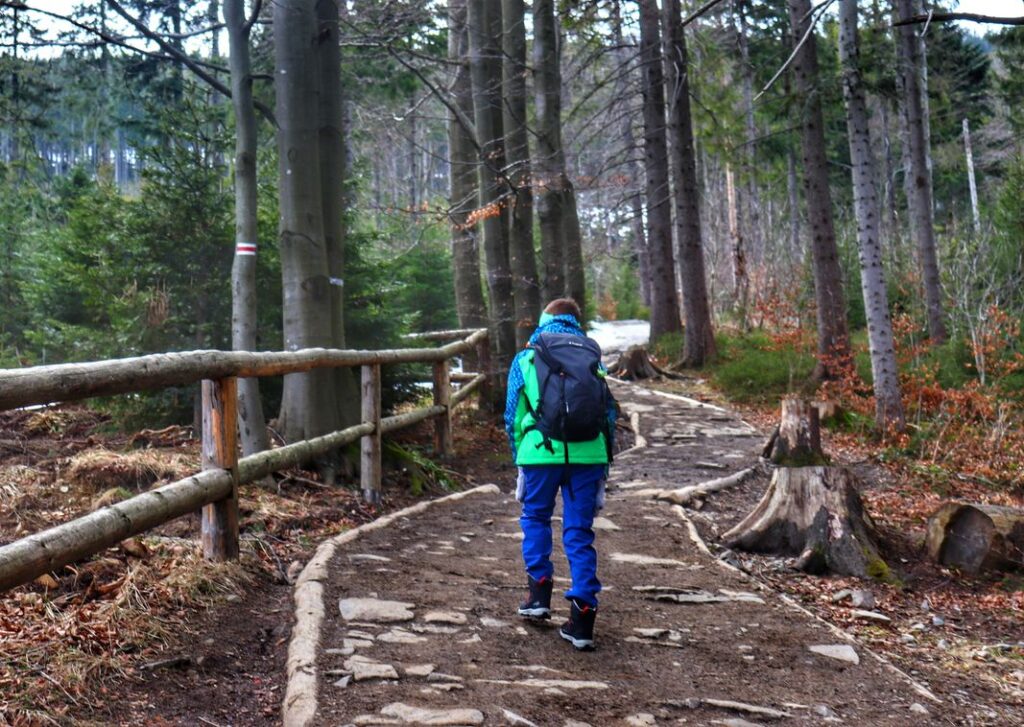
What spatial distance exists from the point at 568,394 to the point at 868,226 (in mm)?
7677

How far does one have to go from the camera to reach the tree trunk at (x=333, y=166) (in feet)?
27.8

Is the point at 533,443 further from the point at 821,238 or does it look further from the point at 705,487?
the point at 821,238

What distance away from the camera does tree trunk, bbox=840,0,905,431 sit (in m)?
10.9

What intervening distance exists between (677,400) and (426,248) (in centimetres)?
719

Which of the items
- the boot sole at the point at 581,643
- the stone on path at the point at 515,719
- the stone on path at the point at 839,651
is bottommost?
the stone on path at the point at 839,651

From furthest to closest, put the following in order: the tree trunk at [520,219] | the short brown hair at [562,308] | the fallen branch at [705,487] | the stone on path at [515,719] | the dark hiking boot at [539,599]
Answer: the tree trunk at [520,219] → the fallen branch at [705,487] → the short brown hair at [562,308] → the dark hiking boot at [539,599] → the stone on path at [515,719]

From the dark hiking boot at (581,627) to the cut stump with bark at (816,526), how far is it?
287 centimetres

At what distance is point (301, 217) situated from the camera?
7.90 m

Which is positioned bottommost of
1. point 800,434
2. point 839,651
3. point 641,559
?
point 839,651

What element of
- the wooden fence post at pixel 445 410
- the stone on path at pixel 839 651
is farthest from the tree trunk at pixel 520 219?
the stone on path at pixel 839 651

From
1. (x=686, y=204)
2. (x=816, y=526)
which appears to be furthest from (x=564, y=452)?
(x=686, y=204)

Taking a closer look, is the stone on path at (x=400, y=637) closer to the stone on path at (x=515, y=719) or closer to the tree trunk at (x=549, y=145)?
the stone on path at (x=515, y=719)

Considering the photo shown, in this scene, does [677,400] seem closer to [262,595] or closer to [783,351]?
[783,351]

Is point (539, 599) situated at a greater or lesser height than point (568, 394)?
lesser
